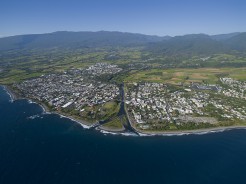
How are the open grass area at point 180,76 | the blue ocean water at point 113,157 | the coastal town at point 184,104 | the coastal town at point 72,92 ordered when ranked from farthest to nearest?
the open grass area at point 180,76, the coastal town at point 72,92, the coastal town at point 184,104, the blue ocean water at point 113,157

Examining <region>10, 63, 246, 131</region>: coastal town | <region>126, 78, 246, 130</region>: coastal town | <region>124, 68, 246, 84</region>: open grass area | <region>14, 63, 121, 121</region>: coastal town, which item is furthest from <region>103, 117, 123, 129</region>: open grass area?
<region>124, 68, 246, 84</region>: open grass area

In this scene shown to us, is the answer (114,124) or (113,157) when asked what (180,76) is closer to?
(114,124)

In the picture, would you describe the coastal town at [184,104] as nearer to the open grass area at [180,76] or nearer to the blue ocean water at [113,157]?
the blue ocean water at [113,157]

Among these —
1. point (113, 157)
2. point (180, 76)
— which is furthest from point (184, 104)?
point (180, 76)

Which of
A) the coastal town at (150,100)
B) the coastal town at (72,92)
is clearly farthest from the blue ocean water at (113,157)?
the coastal town at (72,92)

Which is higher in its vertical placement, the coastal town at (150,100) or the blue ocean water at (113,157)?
the coastal town at (150,100)

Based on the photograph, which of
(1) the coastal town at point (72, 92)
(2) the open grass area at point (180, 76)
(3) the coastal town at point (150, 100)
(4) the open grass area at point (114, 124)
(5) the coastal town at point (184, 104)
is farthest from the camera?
(2) the open grass area at point (180, 76)

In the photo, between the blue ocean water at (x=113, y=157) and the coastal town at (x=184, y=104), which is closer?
the blue ocean water at (x=113, y=157)

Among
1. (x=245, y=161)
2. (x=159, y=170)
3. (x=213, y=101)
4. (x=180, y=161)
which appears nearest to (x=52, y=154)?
(x=159, y=170)

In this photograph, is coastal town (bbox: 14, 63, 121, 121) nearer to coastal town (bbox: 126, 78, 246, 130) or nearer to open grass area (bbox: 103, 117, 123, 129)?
open grass area (bbox: 103, 117, 123, 129)

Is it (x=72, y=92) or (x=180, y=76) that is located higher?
(x=180, y=76)
